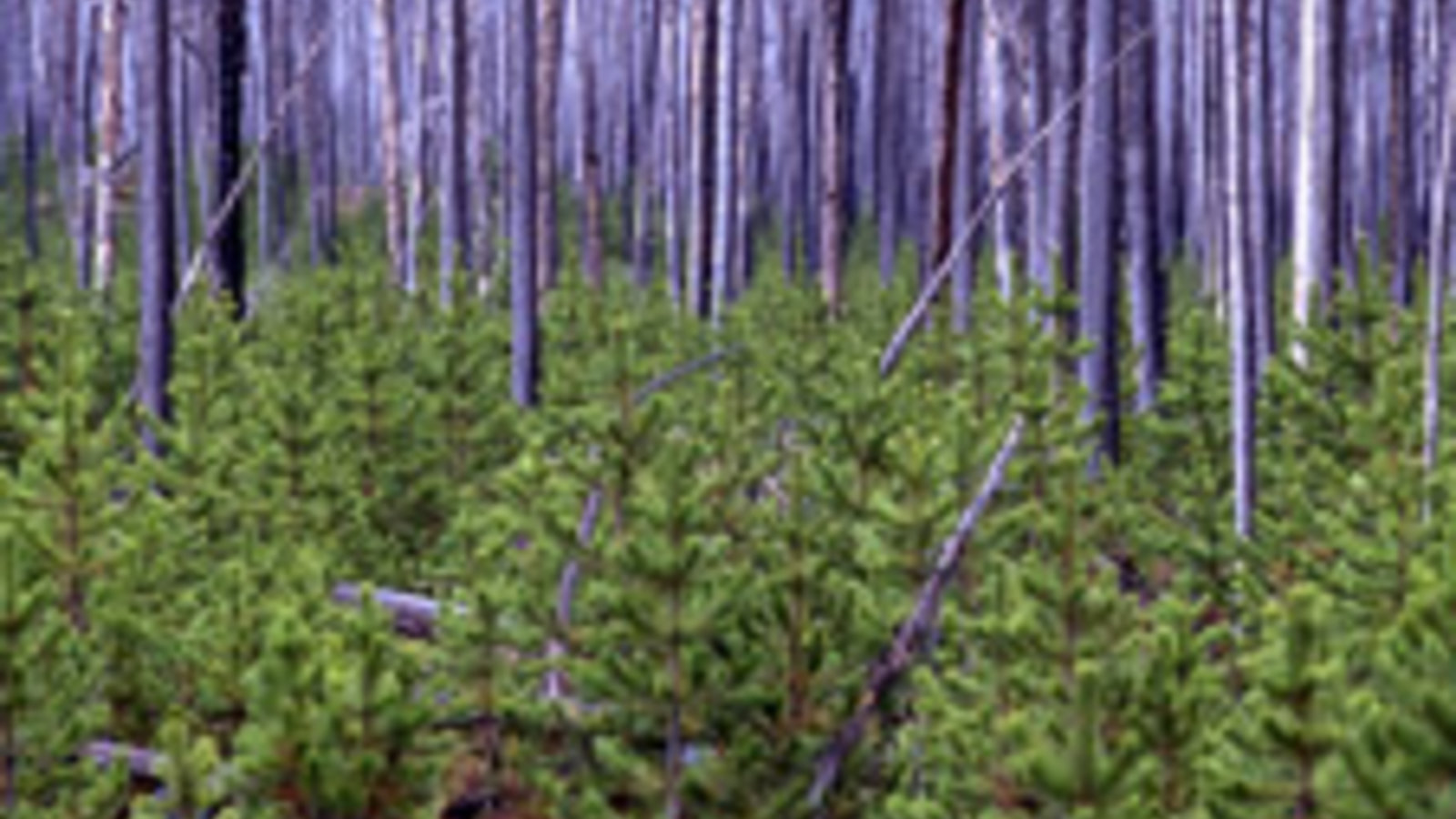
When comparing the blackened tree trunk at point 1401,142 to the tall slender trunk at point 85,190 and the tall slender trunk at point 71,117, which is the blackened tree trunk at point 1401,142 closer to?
the tall slender trunk at point 85,190

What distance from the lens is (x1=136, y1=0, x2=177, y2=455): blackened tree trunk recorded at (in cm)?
825

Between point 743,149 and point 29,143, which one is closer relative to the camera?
point 743,149

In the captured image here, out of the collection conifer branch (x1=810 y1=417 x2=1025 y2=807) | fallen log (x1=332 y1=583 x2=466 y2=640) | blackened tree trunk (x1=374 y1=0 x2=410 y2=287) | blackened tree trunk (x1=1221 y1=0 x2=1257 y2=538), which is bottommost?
fallen log (x1=332 y1=583 x2=466 y2=640)

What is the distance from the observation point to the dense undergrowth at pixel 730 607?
156 inches

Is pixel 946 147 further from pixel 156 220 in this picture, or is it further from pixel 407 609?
pixel 156 220

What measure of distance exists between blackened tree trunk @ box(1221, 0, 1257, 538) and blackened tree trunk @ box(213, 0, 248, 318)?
6.32 m

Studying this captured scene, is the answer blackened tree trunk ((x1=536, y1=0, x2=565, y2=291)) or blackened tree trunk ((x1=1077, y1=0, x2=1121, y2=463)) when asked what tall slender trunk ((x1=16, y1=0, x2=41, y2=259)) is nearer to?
blackened tree trunk ((x1=536, y1=0, x2=565, y2=291))

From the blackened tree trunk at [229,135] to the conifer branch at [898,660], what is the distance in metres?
7.02

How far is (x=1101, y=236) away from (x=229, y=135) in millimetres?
5863

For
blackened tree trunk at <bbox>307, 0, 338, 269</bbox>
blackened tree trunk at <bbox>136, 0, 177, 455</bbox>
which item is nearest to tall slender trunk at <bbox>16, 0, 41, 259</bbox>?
blackened tree trunk at <bbox>307, 0, 338, 269</bbox>

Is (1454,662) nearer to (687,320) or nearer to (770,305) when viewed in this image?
(687,320)

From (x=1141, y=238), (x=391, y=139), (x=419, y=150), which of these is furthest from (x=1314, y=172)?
(x=419, y=150)

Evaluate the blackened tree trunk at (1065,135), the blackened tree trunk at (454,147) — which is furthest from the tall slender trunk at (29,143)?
the blackened tree trunk at (1065,135)

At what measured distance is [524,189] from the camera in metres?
10.6
